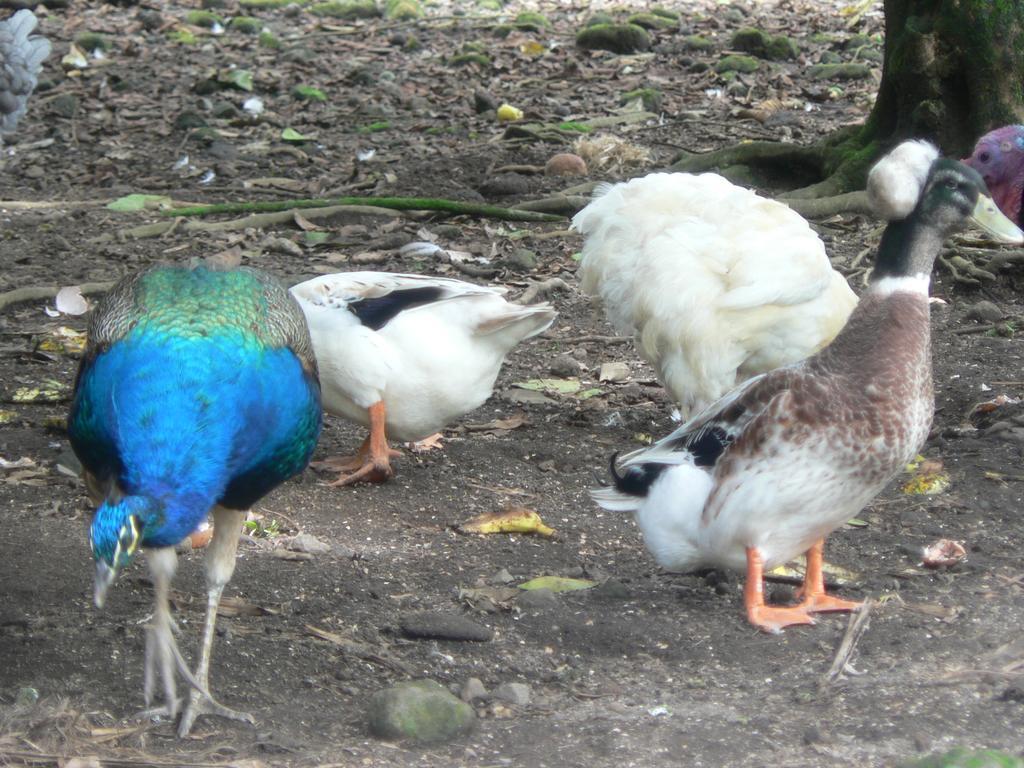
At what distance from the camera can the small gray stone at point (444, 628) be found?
378 centimetres

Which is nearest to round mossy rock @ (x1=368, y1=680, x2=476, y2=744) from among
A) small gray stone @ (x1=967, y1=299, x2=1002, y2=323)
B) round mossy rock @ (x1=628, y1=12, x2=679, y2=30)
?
small gray stone @ (x1=967, y1=299, x2=1002, y2=323)

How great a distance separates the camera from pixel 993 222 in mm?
3914

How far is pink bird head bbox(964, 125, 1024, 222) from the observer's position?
21.8 feet

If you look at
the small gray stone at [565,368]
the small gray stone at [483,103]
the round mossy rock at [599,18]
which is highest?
the round mossy rock at [599,18]

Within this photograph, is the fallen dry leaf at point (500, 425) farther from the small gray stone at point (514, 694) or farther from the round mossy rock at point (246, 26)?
the round mossy rock at point (246, 26)

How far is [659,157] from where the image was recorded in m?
9.31

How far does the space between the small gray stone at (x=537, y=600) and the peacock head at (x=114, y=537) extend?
1399 mm

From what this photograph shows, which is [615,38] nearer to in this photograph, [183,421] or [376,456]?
[376,456]

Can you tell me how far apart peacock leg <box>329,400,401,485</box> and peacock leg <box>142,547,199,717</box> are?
5.85 ft

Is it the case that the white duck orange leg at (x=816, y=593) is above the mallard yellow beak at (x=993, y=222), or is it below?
below

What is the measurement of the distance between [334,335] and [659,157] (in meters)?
4.74

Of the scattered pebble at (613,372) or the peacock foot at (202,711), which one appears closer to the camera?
the peacock foot at (202,711)

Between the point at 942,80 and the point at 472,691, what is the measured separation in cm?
523

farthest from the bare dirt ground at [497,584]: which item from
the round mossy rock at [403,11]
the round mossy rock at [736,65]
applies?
the round mossy rock at [403,11]
